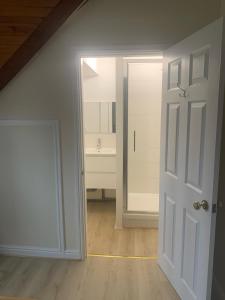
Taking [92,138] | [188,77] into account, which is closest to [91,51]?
[188,77]

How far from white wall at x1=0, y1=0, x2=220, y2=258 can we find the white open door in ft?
1.00

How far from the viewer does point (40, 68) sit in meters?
2.12

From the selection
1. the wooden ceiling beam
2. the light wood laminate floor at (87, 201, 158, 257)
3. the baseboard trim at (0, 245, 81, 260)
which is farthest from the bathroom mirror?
the wooden ceiling beam

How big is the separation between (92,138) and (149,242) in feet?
6.00

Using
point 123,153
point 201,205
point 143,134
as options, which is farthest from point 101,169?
point 201,205

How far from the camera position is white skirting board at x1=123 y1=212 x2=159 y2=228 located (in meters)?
3.02

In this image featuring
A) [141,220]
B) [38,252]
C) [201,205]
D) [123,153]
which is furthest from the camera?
[141,220]

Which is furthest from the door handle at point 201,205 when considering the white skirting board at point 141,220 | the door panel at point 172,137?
the white skirting board at point 141,220

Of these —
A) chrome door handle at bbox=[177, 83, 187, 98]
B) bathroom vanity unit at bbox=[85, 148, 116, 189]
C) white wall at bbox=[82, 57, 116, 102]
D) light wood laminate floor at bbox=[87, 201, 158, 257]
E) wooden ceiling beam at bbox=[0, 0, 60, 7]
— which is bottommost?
light wood laminate floor at bbox=[87, 201, 158, 257]

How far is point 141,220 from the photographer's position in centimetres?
303

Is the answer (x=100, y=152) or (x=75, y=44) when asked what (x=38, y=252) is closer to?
(x=100, y=152)

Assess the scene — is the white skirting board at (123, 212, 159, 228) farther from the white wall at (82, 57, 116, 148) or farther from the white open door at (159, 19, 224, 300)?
the white wall at (82, 57, 116, 148)

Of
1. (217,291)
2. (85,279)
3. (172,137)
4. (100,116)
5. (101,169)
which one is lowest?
(85,279)

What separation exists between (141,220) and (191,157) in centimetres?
167
